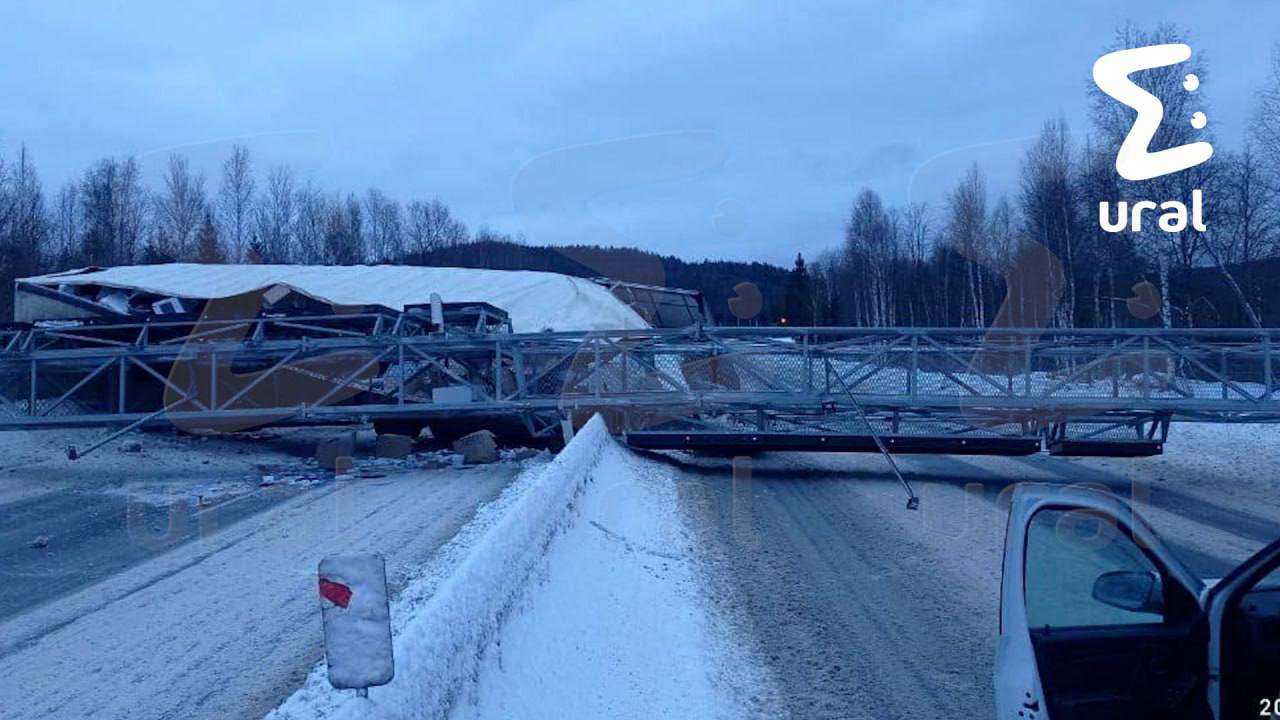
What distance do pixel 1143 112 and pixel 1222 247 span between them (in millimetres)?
4074

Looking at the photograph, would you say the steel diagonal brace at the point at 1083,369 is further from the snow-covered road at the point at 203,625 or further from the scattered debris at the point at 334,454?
the scattered debris at the point at 334,454

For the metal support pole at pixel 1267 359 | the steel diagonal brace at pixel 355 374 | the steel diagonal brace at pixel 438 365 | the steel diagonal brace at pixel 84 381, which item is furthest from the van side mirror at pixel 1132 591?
the steel diagonal brace at pixel 84 381

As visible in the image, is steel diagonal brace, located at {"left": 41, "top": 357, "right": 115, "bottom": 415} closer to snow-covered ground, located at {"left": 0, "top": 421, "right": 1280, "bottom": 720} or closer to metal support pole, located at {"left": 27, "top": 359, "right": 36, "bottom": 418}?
metal support pole, located at {"left": 27, "top": 359, "right": 36, "bottom": 418}

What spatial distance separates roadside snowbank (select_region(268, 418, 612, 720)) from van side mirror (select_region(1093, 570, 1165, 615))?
3.07 meters

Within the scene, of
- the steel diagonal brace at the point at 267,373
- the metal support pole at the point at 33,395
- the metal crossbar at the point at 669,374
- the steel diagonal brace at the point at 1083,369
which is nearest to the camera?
the steel diagonal brace at the point at 1083,369

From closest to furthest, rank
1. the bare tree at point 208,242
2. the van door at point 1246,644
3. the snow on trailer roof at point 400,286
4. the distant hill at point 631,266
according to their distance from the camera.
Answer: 1. the van door at point 1246,644
2. the snow on trailer roof at point 400,286
3. the distant hill at point 631,266
4. the bare tree at point 208,242

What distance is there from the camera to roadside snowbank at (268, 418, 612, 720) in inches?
221

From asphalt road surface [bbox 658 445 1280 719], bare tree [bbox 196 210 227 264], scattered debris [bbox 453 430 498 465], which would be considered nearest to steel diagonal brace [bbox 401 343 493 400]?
scattered debris [bbox 453 430 498 465]

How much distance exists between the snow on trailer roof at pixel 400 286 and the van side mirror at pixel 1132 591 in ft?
98.3

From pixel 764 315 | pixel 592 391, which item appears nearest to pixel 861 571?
pixel 592 391

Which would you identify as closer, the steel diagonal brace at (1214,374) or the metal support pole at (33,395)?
the steel diagonal brace at (1214,374)

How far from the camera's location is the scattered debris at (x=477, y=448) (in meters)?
23.2

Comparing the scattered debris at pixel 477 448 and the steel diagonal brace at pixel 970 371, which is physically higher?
the steel diagonal brace at pixel 970 371

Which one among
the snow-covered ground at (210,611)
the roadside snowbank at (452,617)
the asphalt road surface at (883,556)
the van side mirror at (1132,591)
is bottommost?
the asphalt road surface at (883,556)
